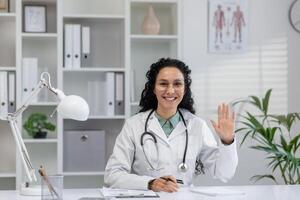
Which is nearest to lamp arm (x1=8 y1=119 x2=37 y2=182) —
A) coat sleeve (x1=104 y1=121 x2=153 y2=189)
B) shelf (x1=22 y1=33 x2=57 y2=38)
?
coat sleeve (x1=104 y1=121 x2=153 y2=189)

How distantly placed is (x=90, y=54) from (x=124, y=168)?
1.51m

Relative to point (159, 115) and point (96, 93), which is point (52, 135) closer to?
point (96, 93)

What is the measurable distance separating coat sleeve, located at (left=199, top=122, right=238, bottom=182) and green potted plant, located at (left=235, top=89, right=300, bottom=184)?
73 centimetres

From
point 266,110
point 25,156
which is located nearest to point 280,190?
point 25,156

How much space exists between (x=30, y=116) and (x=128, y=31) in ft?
3.05

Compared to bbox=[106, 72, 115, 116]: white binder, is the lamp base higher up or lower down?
lower down

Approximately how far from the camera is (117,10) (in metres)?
4.36

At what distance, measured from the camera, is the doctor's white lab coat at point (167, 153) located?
296cm

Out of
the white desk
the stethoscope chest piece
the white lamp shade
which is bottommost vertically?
the white desk

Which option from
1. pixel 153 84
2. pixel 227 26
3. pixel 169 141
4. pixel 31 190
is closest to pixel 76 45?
pixel 153 84

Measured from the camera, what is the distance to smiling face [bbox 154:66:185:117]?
3.10 metres

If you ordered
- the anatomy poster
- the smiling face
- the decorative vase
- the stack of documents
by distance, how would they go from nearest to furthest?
the stack of documents < the smiling face < the decorative vase < the anatomy poster

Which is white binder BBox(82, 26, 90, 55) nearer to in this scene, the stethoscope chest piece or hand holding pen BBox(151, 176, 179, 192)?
the stethoscope chest piece

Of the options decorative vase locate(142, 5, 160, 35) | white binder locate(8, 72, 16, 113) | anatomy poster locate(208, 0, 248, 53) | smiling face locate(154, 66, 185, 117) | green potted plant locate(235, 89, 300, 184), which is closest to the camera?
smiling face locate(154, 66, 185, 117)
